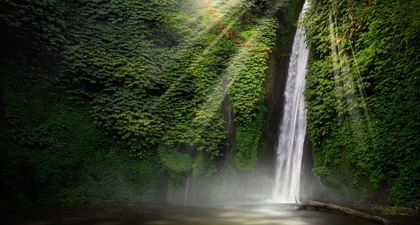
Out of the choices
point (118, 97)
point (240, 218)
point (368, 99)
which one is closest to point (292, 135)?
point (368, 99)

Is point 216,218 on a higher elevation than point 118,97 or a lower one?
lower

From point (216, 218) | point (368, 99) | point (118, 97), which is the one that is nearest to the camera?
point (216, 218)

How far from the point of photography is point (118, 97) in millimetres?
10141

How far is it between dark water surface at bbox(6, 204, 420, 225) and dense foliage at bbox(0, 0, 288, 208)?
7.75ft

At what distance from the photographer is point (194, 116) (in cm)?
1093

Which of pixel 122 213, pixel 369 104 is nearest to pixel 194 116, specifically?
pixel 122 213

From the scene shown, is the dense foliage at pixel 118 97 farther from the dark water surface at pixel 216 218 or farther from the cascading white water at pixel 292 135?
the dark water surface at pixel 216 218

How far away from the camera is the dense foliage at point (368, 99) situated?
6941mm

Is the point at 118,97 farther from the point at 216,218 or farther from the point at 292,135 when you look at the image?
the point at 292,135

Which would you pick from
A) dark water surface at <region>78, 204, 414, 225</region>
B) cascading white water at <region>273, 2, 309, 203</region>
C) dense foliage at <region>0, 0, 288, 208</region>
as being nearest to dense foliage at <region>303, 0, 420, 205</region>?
cascading white water at <region>273, 2, 309, 203</region>

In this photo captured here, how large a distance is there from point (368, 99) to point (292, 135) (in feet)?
12.7

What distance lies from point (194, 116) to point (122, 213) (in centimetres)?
489

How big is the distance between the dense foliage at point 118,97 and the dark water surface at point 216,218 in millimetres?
2363

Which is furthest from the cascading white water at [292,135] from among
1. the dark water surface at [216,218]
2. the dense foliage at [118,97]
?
the dark water surface at [216,218]
